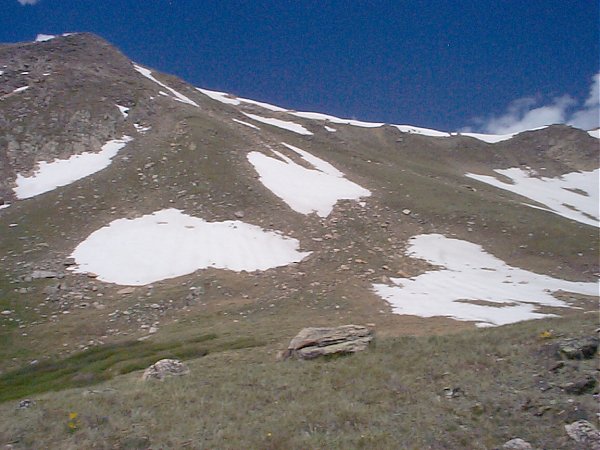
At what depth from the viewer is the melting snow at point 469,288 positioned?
30078 mm

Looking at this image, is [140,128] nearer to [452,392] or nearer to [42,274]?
[42,274]

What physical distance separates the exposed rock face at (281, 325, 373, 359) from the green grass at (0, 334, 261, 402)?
4.93 meters

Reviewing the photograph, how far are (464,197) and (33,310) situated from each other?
45.8 m

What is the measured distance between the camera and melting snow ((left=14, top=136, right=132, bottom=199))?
170 ft

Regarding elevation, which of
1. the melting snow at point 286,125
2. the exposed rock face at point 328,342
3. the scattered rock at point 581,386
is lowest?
the exposed rock face at point 328,342

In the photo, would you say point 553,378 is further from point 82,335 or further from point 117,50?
point 117,50

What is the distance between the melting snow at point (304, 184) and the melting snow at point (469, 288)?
1078 centimetres

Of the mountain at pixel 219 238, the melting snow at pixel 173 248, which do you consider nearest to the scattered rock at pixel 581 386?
the mountain at pixel 219 238

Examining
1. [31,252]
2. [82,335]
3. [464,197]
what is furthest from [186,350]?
[464,197]

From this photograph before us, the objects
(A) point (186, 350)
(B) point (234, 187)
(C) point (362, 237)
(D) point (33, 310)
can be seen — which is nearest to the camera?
(A) point (186, 350)

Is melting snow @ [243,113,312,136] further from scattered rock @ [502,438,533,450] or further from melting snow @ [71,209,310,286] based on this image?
scattered rock @ [502,438,533,450]

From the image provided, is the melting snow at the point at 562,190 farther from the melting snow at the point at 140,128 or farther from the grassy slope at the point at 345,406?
the grassy slope at the point at 345,406

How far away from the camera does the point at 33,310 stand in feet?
103

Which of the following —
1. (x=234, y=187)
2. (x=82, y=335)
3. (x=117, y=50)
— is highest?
(x=117, y=50)
